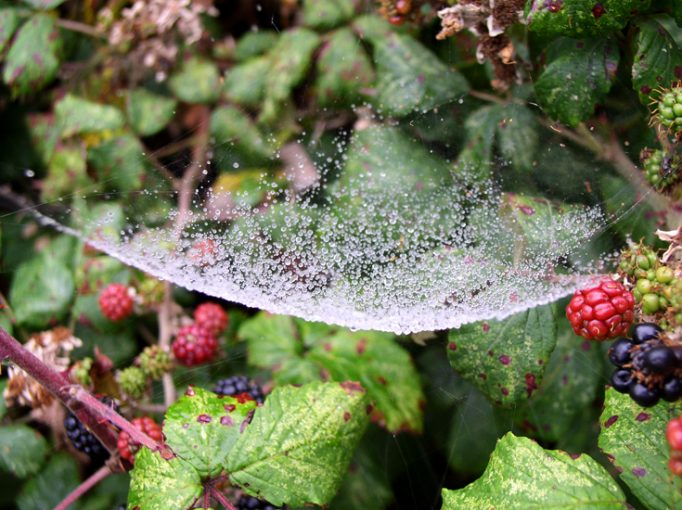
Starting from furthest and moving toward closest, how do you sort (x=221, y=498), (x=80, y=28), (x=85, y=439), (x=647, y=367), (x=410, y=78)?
(x=80, y=28)
(x=410, y=78)
(x=85, y=439)
(x=221, y=498)
(x=647, y=367)

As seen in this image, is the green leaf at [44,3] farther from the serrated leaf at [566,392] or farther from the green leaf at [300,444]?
the serrated leaf at [566,392]

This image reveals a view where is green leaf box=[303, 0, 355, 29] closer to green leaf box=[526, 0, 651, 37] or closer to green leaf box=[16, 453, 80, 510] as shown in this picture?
green leaf box=[526, 0, 651, 37]

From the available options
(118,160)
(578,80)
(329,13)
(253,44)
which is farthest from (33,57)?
(578,80)

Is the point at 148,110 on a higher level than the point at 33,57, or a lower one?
lower

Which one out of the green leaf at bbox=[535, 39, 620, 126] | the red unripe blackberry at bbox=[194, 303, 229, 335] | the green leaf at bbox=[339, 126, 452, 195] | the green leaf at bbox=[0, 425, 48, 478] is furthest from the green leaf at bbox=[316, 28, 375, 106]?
the green leaf at bbox=[0, 425, 48, 478]

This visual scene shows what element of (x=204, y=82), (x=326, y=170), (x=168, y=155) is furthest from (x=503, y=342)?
(x=204, y=82)

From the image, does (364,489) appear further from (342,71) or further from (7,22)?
(7,22)

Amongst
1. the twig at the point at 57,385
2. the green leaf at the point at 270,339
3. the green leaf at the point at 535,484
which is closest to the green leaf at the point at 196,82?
the green leaf at the point at 270,339

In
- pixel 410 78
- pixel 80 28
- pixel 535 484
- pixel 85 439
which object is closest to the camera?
pixel 535 484
